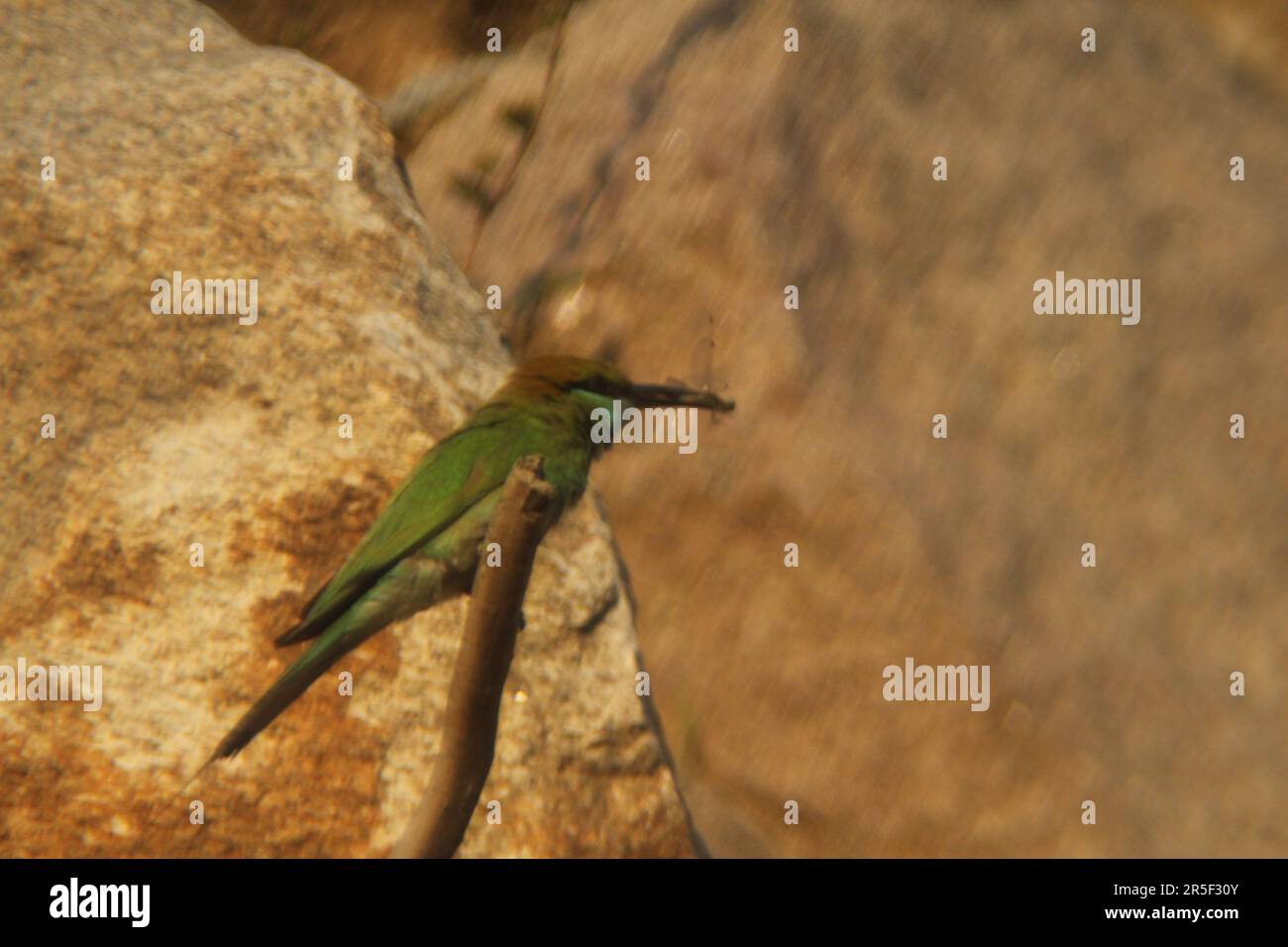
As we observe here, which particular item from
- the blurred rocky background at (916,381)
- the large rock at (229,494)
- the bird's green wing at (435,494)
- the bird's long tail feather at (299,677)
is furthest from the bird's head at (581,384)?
the blurred rocky background at (916,381)

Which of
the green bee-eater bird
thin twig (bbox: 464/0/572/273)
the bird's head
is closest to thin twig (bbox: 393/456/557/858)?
the green bee-eater bird

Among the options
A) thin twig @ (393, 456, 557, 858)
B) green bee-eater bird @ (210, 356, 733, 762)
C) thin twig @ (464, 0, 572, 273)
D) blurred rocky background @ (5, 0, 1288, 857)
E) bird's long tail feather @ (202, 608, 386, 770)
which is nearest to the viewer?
thin twig @ (393, 456, 557, 858)

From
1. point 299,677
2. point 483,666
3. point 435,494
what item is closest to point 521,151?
point 435,494

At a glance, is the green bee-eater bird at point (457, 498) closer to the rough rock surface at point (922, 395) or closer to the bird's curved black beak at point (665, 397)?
the bird's curved black beak at point (665, 397)

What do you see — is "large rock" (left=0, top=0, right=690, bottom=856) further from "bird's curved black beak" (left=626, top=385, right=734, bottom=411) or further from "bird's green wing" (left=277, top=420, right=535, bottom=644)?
"bird's curved black beak" (left=626, top=385, right=734, bottom=411)

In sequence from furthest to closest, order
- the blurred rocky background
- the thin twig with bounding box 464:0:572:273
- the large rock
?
the thin twig with bounding box 464:0:572:273
the blurred rocky background
the large rock

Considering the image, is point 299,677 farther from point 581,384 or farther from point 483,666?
point 581,384

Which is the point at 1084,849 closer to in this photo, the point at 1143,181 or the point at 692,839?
the point at 692,839
